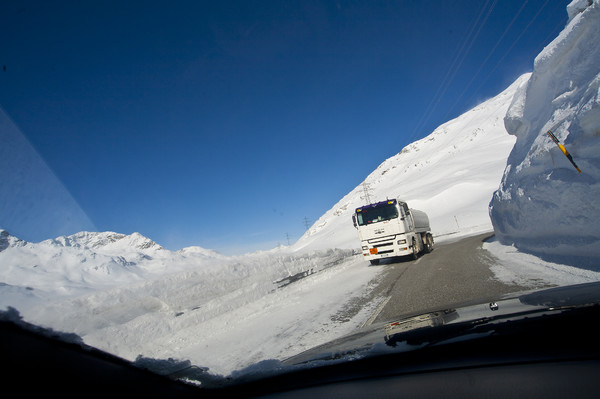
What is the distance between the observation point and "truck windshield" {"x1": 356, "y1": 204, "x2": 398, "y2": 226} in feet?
45.0

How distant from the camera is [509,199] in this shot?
1058 centimetres

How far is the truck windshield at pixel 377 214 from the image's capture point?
13719 millimetres

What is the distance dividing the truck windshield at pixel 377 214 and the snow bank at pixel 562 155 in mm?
4553

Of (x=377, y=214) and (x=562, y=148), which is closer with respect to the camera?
(x=562, y=148)

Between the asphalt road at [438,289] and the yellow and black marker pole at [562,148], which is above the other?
the yellow and black marker pole at [562,148]

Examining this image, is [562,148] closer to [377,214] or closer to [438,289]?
[438,289]

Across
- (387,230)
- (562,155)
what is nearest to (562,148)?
(562,155)

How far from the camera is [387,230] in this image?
13547 millimetres

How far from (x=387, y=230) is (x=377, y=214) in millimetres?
939

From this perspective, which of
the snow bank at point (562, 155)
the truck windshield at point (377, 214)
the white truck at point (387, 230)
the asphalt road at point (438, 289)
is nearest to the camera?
the asphalt road at point (438, 289)

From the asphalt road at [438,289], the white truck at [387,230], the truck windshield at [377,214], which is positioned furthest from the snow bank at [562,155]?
the truck windshield at [377,214]

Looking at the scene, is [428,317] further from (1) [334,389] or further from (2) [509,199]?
(2) [509,199]

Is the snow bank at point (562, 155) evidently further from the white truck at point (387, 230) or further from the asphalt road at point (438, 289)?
the white truck at point (387, 230)

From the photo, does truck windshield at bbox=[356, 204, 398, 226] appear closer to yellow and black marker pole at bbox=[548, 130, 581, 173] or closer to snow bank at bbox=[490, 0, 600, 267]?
snow bank at bbox=[490, 0, 600, 267]
